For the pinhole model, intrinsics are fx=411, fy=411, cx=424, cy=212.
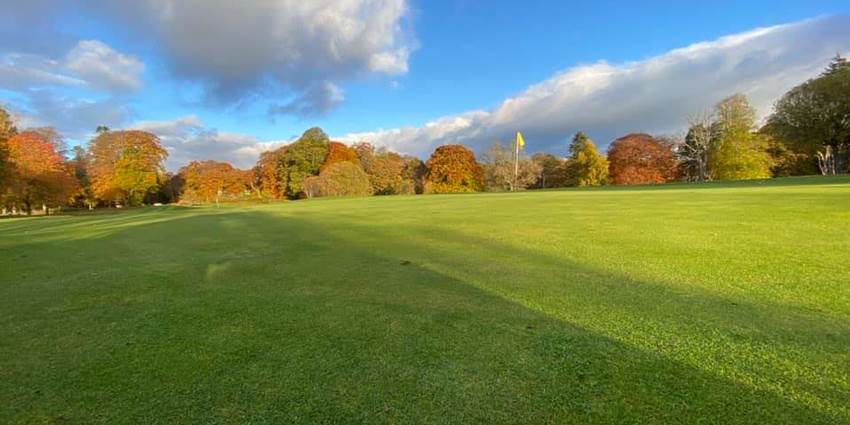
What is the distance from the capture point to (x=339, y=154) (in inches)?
2542

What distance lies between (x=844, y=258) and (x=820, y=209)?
15.7ft

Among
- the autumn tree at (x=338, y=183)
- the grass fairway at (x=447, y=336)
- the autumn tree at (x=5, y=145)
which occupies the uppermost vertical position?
the autumn tree at (x=5, y=145)

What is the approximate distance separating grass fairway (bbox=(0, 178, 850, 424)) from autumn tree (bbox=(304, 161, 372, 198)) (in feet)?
146

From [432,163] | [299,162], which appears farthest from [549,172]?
[299,162]

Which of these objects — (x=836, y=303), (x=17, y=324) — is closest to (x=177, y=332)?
(x=17, y=324)

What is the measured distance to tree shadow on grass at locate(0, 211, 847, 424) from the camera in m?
2.18

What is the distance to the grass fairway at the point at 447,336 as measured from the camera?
7.30ft

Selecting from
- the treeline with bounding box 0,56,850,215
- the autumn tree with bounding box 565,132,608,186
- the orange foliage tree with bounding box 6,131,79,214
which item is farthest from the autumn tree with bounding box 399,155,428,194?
the orange foliage tree with bounding box 6,131,79,214

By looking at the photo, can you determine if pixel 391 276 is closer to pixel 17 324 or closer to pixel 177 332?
pixel 177 332

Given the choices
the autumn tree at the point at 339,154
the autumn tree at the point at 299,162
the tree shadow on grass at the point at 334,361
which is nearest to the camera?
the tree shadow on grass at the point at 334,361

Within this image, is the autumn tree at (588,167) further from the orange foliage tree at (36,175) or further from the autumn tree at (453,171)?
the orange foliage tree at (36,175)

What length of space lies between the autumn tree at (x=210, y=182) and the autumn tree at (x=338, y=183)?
24562 mm

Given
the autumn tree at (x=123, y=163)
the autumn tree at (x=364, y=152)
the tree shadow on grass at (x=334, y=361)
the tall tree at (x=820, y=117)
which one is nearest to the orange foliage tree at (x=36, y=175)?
the autumn tree at (x=123, y=163)

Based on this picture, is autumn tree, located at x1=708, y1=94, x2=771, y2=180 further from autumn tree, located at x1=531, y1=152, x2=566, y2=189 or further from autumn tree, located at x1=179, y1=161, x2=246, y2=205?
autumn tree, located at x1=179, y1=161, x2=246, y2=205
